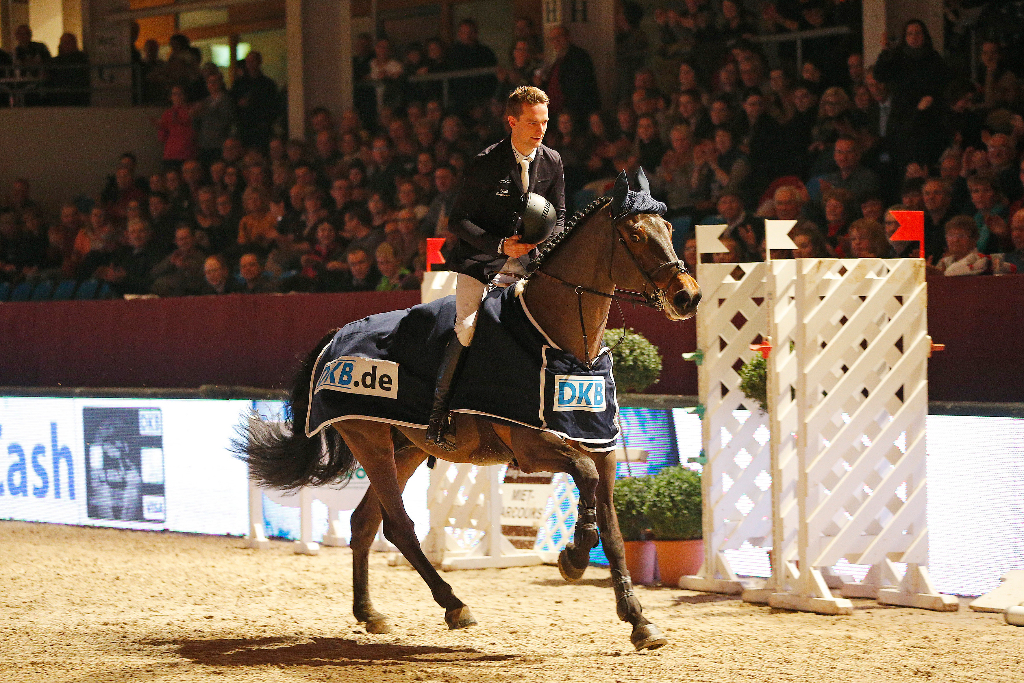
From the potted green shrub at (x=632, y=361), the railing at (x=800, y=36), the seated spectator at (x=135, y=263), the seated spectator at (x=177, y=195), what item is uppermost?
the railing at (x=800, y=36)

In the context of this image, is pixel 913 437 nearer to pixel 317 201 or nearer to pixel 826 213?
pixel 826 213

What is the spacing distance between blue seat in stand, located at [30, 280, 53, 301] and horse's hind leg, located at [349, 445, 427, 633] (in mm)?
8899

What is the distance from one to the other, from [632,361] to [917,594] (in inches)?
92.5

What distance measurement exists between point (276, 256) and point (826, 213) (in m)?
6.10

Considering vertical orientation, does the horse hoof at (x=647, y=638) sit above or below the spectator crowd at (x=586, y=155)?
below

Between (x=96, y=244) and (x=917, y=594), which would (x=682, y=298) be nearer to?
(x=917, y=594)

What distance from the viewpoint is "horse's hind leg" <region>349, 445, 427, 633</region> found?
6.39 m

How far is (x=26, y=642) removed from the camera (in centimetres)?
618

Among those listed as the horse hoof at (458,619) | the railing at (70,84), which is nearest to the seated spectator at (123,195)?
the railing at (70,84)

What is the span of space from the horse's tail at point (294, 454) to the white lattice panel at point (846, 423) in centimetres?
239

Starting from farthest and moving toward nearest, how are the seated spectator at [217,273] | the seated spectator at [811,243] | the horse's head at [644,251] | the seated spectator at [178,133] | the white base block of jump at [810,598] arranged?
the seated spectator at [178,133] → the seated spectator at [217,273] → the seated spectator at [811,243] → the white base block of jump at [810,598] → the horse's head at [644,251]

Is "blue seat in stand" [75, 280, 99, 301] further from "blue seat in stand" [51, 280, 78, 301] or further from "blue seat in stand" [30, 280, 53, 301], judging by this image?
"blue seat in stand" [30, 280, 53, 301]

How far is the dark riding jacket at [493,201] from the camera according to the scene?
18.9ft

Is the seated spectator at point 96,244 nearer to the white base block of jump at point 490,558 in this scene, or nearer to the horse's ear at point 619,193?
the white base block of jump at point 490,558
